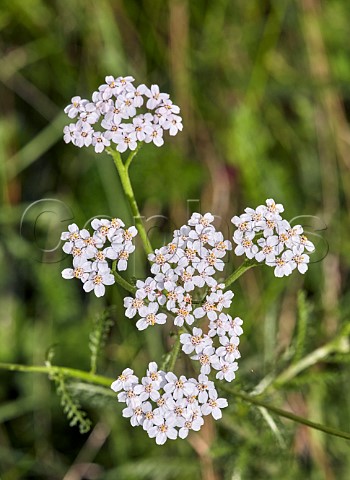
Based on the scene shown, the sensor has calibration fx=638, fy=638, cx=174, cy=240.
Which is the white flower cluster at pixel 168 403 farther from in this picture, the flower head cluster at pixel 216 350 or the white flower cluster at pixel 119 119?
the white flower cluster at pixel 119 119

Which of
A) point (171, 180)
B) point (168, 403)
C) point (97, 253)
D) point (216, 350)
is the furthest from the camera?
point (171, 180)

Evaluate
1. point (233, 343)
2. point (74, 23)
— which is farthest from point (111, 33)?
point (233, 343)

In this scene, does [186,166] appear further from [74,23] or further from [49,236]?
[74,23]

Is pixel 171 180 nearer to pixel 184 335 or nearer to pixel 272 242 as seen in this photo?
pixel 272 242

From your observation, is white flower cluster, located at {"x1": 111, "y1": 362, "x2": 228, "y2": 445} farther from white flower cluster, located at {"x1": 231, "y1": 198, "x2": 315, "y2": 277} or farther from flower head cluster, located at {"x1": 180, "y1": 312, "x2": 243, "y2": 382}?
white flower cluster, located at {"x1": 231, "y1": 198, "x2": 315, "y2": 277}

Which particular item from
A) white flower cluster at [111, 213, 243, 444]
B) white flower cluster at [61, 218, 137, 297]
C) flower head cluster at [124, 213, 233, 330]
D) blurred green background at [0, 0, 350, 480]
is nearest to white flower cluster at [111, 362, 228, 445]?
white flower cluster at [111, 213, 243, 444]

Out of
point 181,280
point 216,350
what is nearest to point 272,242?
point 181,280
